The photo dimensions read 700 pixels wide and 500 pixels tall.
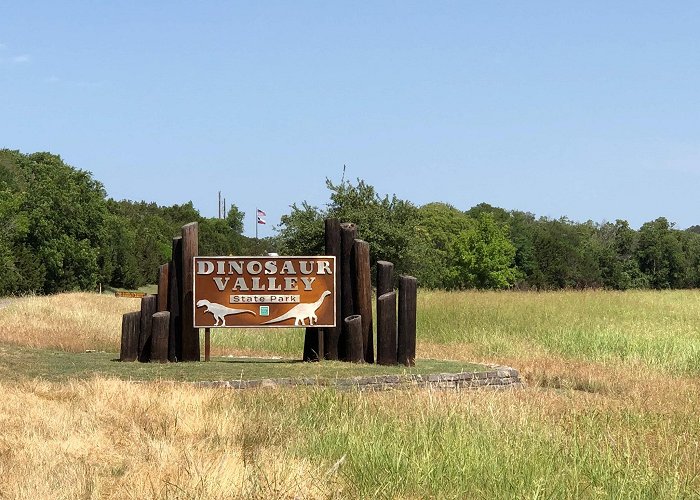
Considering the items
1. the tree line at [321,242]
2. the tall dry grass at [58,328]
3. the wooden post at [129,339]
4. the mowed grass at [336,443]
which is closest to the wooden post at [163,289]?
the wooden post at [129,339]

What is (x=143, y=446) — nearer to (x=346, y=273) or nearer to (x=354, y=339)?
(x=354, y=339)

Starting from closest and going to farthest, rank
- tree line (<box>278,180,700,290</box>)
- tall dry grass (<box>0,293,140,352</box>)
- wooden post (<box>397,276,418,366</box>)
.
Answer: wooden post (<box>397,276,418,366</box>) → tall dry grass (<box>0,293,140,352</box>) → tree line (<box>278,180,700,290</box>)

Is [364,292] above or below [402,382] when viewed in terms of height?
above

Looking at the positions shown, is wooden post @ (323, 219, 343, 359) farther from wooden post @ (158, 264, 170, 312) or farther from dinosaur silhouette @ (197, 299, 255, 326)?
wooden post @ (158, 264, 170, 312)

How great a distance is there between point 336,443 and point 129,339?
8.88m

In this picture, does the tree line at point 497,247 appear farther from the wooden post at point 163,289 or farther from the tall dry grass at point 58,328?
the wooden post at point 163,289

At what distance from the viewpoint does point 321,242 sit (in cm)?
4262

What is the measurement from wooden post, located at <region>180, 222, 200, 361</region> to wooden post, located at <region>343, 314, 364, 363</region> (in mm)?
2639

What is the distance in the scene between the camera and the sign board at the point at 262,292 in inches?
603

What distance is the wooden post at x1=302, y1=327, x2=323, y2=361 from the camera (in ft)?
50.7

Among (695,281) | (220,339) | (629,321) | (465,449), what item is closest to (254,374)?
(465,449)

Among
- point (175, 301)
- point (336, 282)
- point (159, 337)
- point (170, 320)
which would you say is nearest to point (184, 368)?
point (159, 337)

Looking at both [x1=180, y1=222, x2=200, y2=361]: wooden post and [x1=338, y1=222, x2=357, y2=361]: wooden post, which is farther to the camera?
[x1=180, y1=222, x2=200, y2=361]: wooden post

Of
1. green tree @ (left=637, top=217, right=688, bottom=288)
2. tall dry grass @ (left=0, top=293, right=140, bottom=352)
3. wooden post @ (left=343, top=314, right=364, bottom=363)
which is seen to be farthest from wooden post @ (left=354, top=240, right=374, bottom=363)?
green tree @ (left=637, top=217, right=688, bottom=288)
